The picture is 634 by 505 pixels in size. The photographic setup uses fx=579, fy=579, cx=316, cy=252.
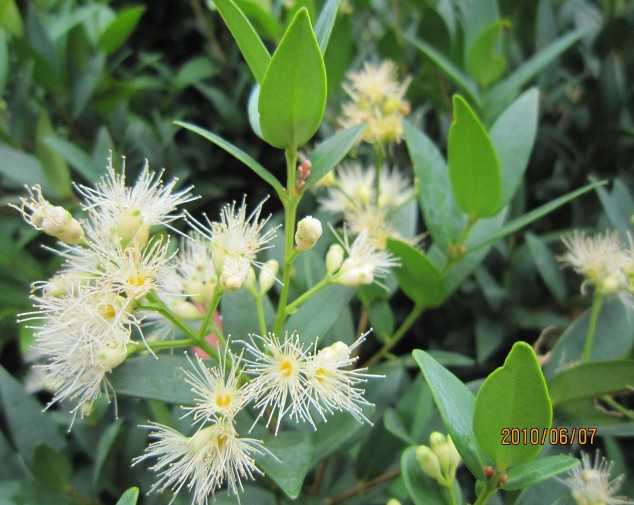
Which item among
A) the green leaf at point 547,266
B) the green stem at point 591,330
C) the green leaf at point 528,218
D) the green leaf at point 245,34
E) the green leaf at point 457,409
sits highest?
the green leaf at point 547,266

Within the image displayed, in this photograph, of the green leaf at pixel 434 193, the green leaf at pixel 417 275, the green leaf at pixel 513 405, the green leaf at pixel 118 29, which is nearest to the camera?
the green leaf at pixel 513 405

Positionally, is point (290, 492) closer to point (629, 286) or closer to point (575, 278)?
point (629, 286)

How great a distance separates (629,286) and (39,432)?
1310mm

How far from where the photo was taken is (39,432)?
4.11ft

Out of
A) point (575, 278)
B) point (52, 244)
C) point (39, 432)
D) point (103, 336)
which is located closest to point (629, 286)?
point (575, 278)

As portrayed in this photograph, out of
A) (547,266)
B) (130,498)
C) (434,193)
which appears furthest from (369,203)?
(130,498)

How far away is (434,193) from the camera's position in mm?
1313

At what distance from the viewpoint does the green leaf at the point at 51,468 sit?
44.9 inches

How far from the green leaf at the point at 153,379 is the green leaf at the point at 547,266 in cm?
98

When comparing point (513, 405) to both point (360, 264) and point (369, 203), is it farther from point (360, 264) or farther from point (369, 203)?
point (369, 203)

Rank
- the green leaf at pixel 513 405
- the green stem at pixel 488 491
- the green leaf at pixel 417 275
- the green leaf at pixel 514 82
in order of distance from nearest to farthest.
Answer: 1. the green leaf at pixel 513 405
2. the green stem at pixel 488 491
3. the green leaf at pixel 417 275
4. the green leaf at pixel 514 82

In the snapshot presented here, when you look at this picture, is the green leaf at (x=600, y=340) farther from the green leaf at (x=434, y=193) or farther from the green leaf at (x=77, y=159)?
the green leaf at (x=77, y=159)

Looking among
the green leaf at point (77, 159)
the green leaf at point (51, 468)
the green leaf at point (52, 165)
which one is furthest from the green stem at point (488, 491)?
the green leaf at point (52, 165)

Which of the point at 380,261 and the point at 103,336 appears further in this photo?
the point at 380,261
